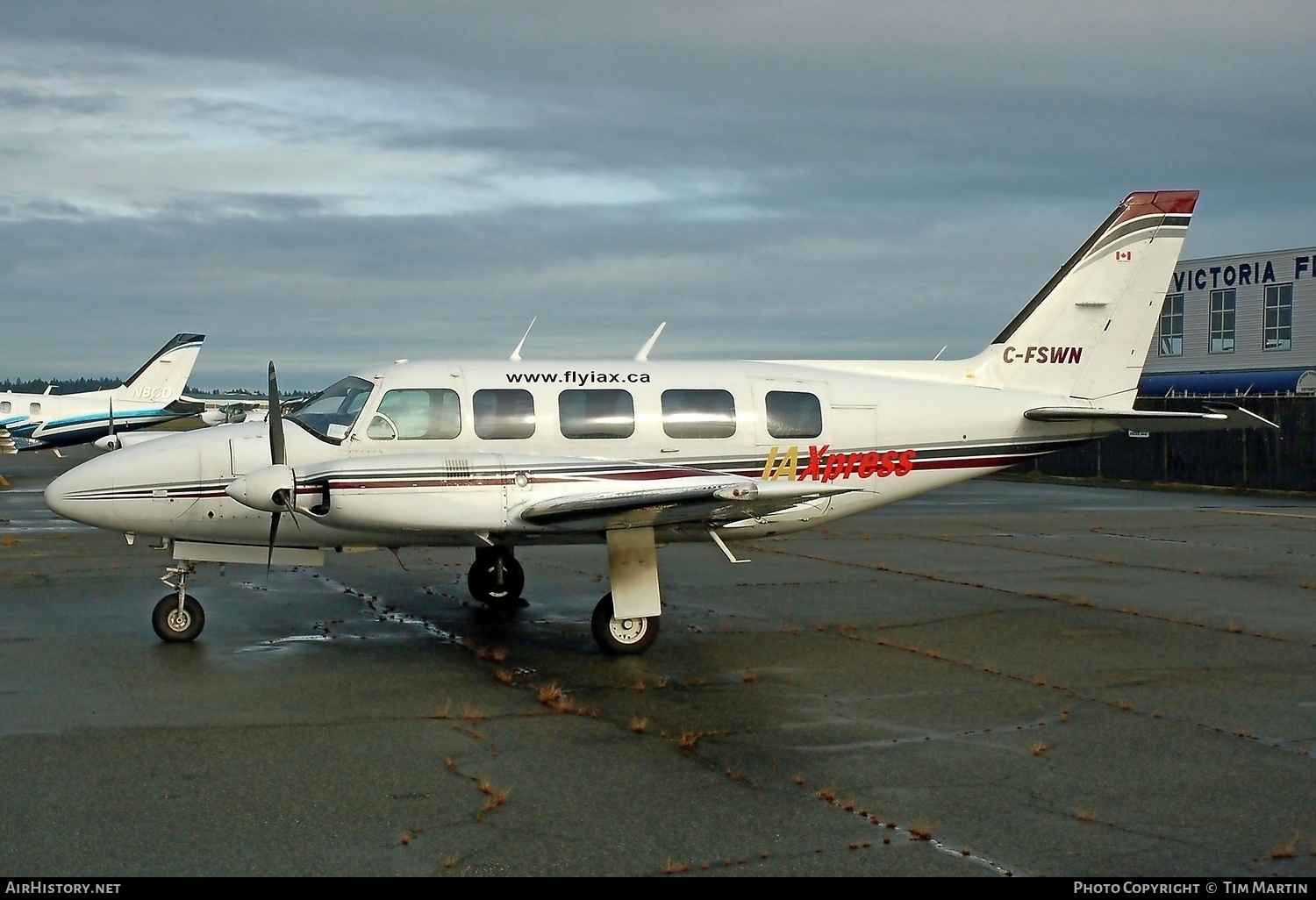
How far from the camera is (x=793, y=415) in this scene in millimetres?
12359

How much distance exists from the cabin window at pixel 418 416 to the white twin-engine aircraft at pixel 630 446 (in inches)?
0.6

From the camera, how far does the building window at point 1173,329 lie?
59.8m

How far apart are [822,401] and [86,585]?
9.28m

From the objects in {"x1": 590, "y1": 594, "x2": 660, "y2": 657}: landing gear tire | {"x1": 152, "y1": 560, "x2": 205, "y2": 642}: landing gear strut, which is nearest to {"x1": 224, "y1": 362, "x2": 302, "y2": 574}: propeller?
{"x1": 152, "y1": 560, "x2": 205, "y2": 642}: landing gear strut

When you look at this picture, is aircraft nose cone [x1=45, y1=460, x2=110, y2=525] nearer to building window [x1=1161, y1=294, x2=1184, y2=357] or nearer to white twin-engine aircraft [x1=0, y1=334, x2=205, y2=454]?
Answer: white twin-engine aircraft [x1=0, y1=334, x2=205, y2=454]

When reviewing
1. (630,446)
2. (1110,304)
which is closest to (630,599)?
(630,446)

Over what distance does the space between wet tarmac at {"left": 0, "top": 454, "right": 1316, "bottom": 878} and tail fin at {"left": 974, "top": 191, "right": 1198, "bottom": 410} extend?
8.51 ft

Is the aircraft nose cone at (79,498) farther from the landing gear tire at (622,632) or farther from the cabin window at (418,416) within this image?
the landing gear tire at (622,632)

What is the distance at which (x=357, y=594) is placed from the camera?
14.4 meters

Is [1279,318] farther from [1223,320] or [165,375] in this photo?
[165,375]

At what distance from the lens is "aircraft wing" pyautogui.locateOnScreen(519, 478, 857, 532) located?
980 centimetres
